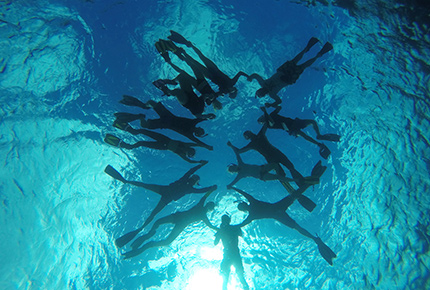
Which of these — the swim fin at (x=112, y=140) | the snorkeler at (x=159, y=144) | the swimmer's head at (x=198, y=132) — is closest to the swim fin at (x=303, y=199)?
the swimmer's head at (x=198, y=132)

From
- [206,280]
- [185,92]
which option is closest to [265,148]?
[185,92]

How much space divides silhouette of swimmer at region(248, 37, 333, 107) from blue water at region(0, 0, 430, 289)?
2.85 meters

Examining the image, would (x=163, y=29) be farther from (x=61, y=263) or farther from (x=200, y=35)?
(x=61, y=263)

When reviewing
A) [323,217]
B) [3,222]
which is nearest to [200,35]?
[323,217]

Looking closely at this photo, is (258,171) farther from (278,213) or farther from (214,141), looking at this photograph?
(214,141)

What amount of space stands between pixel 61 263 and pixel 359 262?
18822 mm

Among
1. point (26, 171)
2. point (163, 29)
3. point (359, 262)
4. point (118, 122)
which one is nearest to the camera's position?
point (118, 122)

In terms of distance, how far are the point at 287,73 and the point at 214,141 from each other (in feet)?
19.6

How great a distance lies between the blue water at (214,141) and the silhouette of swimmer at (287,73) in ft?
9.37

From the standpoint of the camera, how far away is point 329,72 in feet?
40.1

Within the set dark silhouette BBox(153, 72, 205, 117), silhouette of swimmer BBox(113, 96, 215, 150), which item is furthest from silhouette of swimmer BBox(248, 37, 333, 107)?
silhouette of swimmer BBox(113, 96, 215, 150)

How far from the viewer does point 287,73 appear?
9.21 metres

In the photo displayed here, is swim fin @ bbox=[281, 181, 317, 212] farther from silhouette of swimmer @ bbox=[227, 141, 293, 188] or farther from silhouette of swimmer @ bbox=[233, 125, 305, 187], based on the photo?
silhouette of swimmer @ bbox=[227, 141, 293, 188]

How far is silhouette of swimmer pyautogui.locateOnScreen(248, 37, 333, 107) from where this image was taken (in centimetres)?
Result: 905
